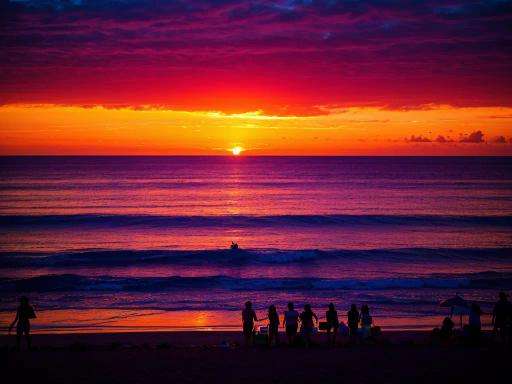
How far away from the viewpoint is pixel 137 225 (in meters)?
43.8

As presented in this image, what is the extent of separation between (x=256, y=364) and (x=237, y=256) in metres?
20.7

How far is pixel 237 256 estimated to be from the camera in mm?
31828

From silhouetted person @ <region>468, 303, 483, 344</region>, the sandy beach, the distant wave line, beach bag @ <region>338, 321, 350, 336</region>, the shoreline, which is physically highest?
the distant wave line

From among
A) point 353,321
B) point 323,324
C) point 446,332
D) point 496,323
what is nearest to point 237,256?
point 323,324

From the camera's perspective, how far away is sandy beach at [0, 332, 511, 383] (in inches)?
397

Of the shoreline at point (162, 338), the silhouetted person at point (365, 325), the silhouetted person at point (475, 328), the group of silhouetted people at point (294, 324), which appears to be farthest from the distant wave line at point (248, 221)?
the silhouetted person at point (475, 328)

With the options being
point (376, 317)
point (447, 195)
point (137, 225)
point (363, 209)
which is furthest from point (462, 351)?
point (447, 195)

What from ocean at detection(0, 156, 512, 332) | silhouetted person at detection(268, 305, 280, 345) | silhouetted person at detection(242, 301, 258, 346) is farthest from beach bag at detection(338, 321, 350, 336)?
ocean at detection(0, 156, 512, 332)

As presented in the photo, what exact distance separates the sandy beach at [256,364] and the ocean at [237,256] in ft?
15.1

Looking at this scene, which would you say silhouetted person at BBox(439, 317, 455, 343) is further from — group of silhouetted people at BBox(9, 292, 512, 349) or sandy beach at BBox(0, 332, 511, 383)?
sandy beach at BBox(0, 332, 511, 383)

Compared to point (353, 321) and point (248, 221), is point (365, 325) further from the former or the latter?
point (248, 221)

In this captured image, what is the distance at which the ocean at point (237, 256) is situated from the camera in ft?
65.4

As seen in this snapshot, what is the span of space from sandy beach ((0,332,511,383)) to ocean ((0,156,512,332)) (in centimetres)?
461

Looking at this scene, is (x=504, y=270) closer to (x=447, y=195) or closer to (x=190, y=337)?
(x=190, y=337)
